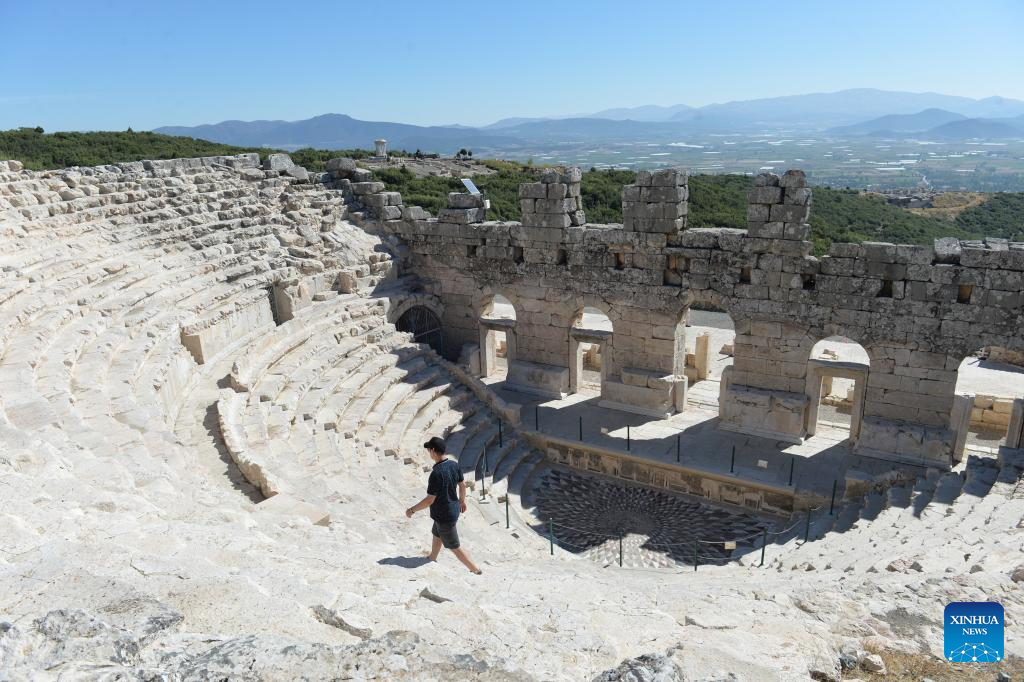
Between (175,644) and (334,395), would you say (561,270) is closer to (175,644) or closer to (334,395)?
(334,395)

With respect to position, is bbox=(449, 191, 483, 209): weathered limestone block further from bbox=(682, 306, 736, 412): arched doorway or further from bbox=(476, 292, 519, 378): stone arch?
bbox=(682, 306, 736, 412): arched doorway

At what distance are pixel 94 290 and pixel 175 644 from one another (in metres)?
9.48

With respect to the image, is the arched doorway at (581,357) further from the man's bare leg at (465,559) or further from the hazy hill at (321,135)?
the hazy hill at (321,135)

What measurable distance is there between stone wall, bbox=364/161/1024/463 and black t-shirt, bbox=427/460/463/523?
8.92 meters

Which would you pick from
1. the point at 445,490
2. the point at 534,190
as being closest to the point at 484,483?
the point at 445,490

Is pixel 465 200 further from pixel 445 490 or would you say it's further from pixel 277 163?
pixel 445 490

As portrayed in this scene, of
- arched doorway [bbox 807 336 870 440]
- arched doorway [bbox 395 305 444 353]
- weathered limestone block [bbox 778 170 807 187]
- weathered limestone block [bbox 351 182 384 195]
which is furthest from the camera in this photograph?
weathered limestone block [bbox 351 182 384 195]

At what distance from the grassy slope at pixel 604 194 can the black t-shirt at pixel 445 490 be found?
2650 centimetres

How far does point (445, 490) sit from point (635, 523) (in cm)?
655

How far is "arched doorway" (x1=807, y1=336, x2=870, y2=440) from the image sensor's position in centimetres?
1340

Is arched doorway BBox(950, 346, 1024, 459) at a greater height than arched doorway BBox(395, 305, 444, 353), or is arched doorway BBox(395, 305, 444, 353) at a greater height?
arched doorway BBox(395, 305, 444, 353)

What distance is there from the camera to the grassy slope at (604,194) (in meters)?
32.4

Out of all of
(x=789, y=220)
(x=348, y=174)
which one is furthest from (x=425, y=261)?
(x=789, y=220)

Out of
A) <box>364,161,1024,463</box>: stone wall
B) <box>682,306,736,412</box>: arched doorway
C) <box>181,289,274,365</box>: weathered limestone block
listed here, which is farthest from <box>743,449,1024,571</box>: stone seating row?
<box>181,289,274,365</box>: weathered limestone block
